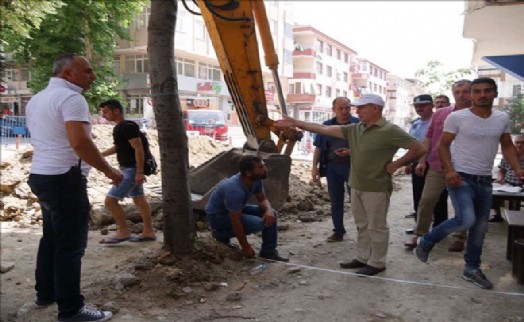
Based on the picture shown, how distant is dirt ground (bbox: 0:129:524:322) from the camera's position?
330 centimetres

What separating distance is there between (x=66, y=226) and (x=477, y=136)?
11.0 ft

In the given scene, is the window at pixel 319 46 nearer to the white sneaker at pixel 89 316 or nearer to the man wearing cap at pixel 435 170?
the man wearing cap at pixel 435 170

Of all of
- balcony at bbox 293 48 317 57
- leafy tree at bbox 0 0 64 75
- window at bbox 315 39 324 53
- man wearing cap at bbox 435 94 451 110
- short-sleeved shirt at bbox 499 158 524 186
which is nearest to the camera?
man wearing cap at bbox 435 94 451 110

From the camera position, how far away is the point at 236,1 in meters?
5.00

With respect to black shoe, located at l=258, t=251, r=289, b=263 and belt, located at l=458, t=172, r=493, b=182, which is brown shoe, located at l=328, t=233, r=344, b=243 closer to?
black shoe, located at l=258, t=251, r=289, b=263

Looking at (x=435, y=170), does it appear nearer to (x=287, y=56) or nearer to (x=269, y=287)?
(x=269, y=287)

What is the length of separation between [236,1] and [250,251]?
277 cm

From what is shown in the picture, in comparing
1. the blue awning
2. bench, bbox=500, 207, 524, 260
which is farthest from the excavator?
the blue awning

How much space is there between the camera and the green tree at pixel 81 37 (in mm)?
14761

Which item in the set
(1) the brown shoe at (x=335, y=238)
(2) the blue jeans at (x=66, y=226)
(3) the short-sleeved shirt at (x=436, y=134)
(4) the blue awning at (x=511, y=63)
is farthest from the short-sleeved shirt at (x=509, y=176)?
(2) the blue jeans at (x=66, y=226)

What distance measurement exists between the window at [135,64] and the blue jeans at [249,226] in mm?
28268

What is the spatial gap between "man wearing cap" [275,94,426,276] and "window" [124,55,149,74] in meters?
28.7

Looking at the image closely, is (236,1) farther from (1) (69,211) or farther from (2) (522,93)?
(2) (522,93)

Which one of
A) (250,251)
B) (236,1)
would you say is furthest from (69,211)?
(236,1)
